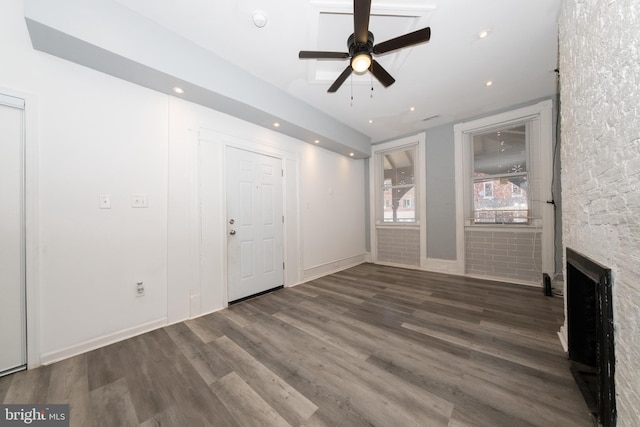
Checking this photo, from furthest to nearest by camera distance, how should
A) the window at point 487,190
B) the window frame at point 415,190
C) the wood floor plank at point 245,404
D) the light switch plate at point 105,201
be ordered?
1. the window frame at point 415,190
2. the window at point 487,190
3. the light switch plate at point 105,201
4. the wood floor plank at point 245,404

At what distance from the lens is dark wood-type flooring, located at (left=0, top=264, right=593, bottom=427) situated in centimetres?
121

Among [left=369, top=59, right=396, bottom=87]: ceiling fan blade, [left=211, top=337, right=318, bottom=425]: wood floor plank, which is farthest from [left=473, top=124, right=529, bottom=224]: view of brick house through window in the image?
[left=211, top=337, right=318, bottom=425]: wood floor plank

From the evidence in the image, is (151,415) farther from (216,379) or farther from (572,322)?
(572,322)

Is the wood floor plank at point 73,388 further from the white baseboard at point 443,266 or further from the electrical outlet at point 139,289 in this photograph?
the white baseboard at point 443,266

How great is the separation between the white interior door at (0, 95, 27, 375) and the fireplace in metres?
3.58

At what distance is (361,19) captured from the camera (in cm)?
149

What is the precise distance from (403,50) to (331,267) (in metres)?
3.50

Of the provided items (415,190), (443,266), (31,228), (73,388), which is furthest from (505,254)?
(31,228)

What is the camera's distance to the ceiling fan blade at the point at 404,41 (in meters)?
1.61

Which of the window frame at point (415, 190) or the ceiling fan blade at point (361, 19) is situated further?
the window frame at point (415, 190)

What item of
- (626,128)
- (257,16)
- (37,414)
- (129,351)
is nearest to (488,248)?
(626,128)

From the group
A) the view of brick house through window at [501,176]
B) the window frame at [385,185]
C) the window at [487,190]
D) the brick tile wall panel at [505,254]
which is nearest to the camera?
the brick tile wall panel at [505,254]

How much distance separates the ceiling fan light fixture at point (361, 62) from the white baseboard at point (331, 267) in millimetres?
2996

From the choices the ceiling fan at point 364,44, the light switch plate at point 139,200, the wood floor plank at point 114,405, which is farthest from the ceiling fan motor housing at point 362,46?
the wood floor plank at point 114,405
